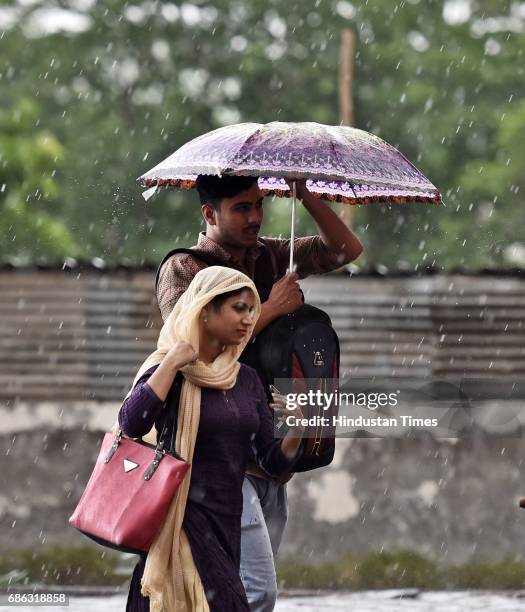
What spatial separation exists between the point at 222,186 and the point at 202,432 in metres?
1.12

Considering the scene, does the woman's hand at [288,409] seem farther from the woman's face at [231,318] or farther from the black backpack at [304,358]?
the woman's face at [231,318]

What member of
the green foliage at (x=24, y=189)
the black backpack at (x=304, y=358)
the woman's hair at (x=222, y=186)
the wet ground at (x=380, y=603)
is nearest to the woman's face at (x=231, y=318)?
the black backpack at (x=304, y=358)

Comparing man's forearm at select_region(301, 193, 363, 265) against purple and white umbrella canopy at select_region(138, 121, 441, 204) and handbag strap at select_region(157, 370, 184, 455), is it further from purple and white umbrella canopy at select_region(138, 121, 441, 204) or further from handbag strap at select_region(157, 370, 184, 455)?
handbag strap at select_region(157, 370, 184, 455)

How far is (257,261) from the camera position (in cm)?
603

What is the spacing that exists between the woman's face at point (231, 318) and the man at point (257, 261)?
14.6 inches

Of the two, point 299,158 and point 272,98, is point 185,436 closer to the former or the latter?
point 299,158

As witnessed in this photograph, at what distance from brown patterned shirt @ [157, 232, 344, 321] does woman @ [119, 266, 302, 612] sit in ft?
0.98

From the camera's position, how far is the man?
5.52m

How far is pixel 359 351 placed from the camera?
11.0m

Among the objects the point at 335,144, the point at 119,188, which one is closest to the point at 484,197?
the point at 119,188

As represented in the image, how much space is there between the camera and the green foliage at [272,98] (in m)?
30.3

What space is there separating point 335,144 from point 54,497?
5444 mm

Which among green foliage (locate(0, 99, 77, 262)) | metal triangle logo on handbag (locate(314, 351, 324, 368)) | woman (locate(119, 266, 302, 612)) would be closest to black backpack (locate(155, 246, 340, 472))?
metal triangle logo on handbag (locate(314, 351, 324, 368))

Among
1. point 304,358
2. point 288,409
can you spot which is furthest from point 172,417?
point 304,358
